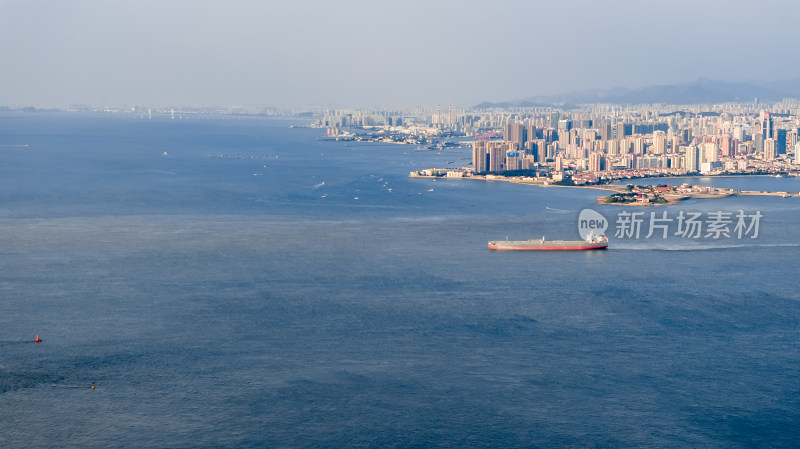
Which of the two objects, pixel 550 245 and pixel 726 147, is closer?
pixel 550 245

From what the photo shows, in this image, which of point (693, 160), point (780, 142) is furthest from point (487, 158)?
point (780, 142)

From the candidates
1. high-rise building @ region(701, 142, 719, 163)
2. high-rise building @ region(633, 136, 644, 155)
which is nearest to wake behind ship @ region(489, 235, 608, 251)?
high-rise building @ region(701, 142, 719, 163)

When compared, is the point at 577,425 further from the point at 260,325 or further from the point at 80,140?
the point at 80,140

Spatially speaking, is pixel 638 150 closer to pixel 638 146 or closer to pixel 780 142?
pixel 638 146

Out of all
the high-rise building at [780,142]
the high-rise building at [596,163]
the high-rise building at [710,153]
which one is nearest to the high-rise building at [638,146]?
the high-rise building at [710,153]

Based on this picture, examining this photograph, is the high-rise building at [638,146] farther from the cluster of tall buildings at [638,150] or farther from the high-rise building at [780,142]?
the high-rise building at [780,142]

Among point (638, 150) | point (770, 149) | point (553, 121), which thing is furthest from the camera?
point (553, 121)

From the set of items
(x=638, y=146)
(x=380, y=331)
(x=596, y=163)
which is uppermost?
(x=638, y=146)
